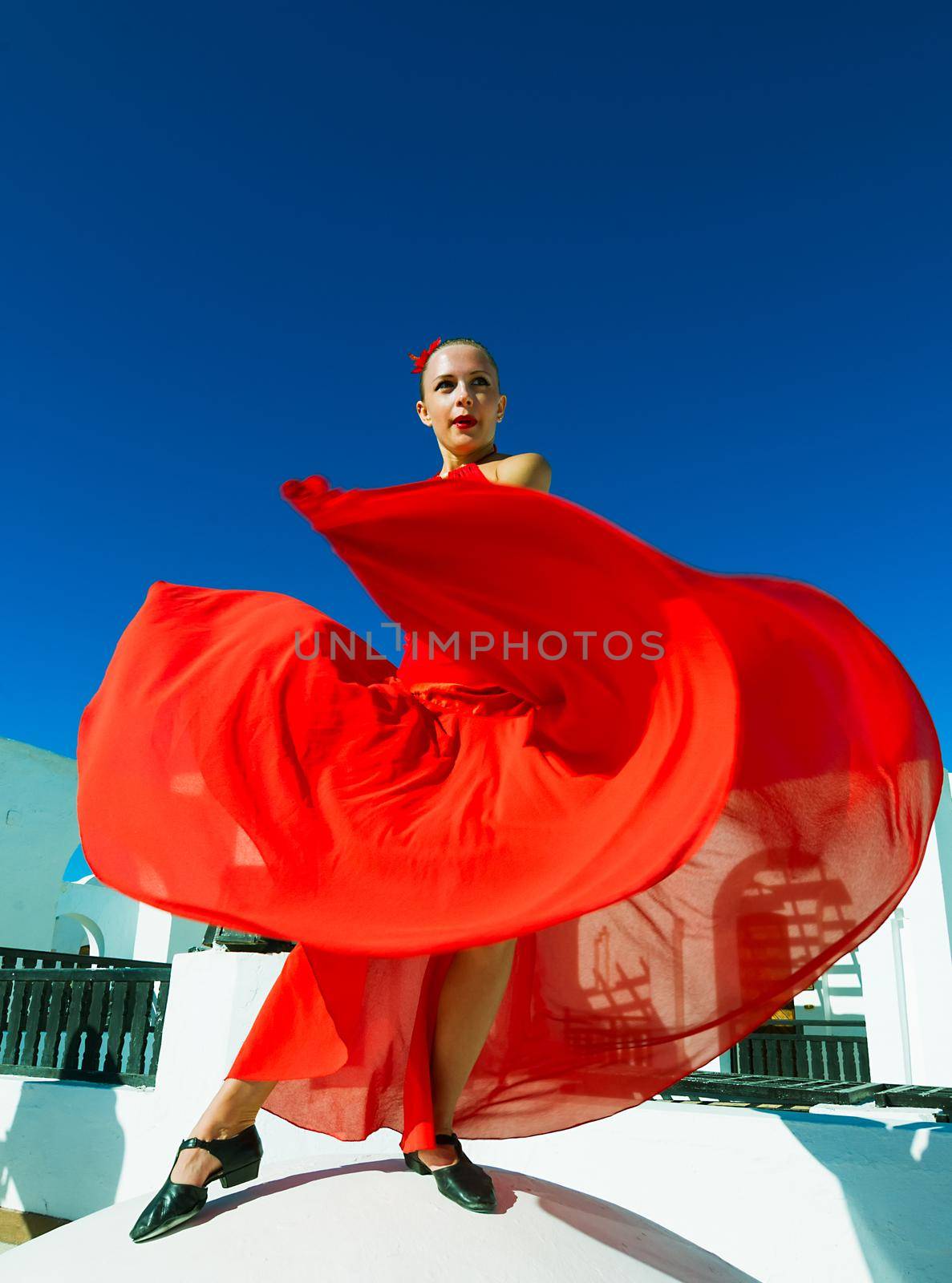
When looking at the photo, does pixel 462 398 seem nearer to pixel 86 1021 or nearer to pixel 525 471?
pixel 525 471

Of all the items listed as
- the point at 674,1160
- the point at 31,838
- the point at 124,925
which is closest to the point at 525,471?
the point at 674,1160

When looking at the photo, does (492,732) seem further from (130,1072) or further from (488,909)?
(130,1072)

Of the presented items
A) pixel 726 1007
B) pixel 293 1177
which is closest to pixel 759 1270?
pixel 726 1007

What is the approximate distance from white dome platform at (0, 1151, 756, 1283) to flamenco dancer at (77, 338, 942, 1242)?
0.26 feet

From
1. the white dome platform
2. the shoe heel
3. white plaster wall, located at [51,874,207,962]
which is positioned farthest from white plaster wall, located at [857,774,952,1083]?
white plaster wall, located at [51,874,207,962]

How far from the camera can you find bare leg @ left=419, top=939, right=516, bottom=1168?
2.00m

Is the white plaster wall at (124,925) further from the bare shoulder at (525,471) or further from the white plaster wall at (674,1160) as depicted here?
the bare shoulder at (525,471)

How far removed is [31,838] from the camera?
36.3 ft

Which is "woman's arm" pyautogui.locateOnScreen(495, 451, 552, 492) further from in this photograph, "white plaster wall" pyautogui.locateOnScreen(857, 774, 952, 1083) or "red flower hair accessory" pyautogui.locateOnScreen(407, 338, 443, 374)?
"white plaster wall" pyautogui.locateOnScreen(857, 774, 952, 1083)

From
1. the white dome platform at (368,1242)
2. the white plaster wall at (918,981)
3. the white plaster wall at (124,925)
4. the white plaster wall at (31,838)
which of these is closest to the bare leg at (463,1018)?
the white dome platform at (368,1242)

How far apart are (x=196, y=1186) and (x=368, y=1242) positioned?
424mm

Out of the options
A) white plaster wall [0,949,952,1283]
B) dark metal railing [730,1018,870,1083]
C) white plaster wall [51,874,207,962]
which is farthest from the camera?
white plaster wall [51,874,207,962]

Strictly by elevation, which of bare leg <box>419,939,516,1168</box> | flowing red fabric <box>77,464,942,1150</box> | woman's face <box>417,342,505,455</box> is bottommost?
bare leg <box>419,939,516,1168</box>

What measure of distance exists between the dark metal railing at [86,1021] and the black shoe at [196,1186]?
2648 mm
